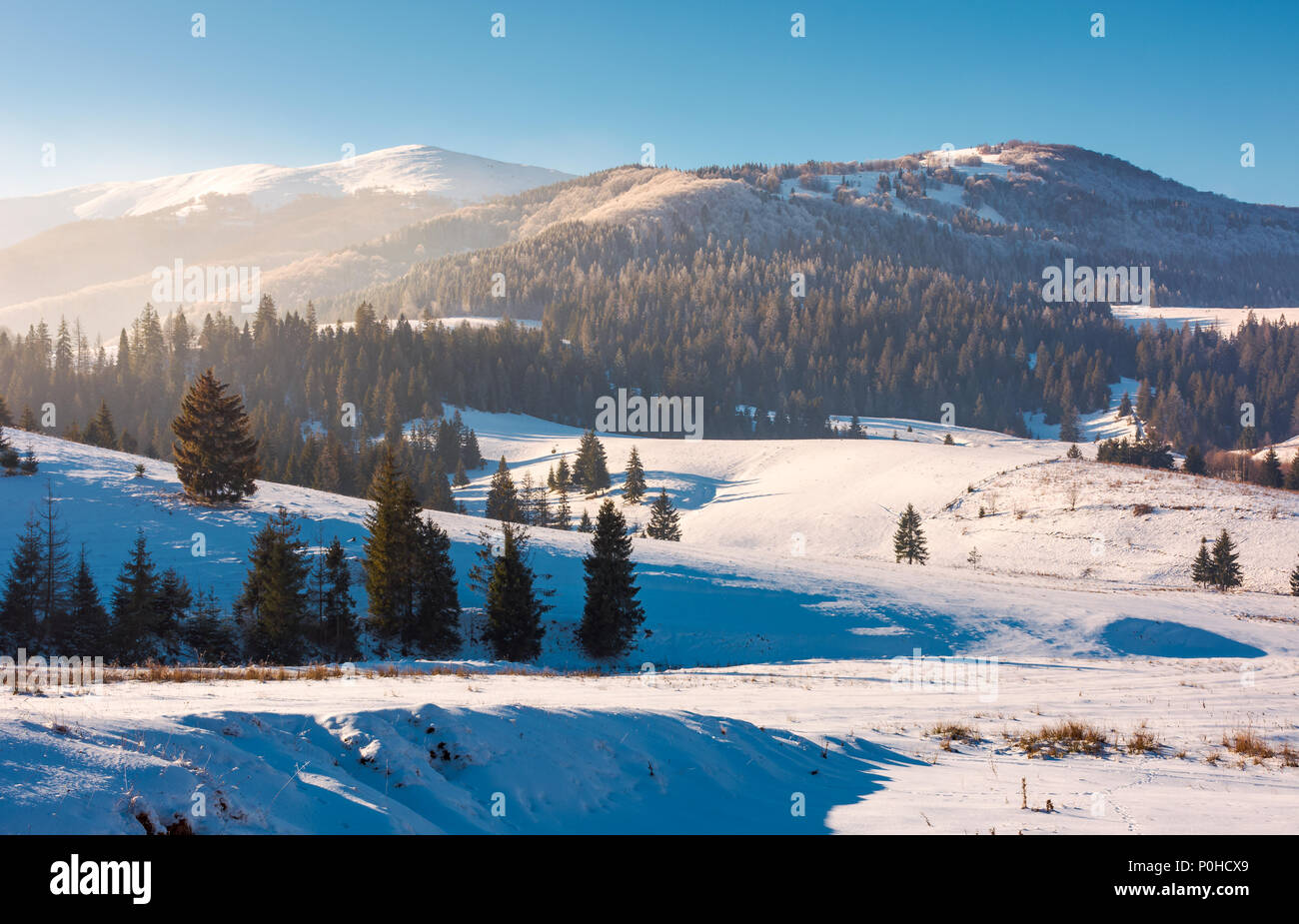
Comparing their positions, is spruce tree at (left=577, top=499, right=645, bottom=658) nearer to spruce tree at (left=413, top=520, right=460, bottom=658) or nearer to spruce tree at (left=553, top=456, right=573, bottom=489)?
spruce tree at (left=413, top=520, right=460, bottom=658)

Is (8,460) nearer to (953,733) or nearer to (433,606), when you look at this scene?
(433,606)

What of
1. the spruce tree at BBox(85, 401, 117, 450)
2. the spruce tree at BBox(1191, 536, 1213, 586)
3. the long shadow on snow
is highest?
the spruce tree at BBox(85, 401, 117, 450)

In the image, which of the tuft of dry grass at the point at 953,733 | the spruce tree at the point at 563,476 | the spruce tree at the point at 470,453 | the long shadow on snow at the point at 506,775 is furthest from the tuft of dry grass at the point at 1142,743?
the spruce tree at the point at 470,453

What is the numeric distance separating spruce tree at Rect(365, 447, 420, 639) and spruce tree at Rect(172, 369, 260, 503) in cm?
1222

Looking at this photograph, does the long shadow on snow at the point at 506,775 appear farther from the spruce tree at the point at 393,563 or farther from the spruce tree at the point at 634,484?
the spruce tree at the point at 634,484

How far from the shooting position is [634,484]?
80.8 m

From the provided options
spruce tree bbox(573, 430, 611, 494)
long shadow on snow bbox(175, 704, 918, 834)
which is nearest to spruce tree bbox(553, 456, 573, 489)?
spruce tree bbox(573, 430, 611, 494)

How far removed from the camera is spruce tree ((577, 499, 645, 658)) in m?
28.7

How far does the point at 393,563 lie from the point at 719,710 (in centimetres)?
1772

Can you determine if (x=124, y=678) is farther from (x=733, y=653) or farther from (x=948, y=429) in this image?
(x=948, y=429)

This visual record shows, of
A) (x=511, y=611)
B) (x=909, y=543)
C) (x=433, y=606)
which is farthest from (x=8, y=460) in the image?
(x=909, y=543)

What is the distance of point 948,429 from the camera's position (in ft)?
409
